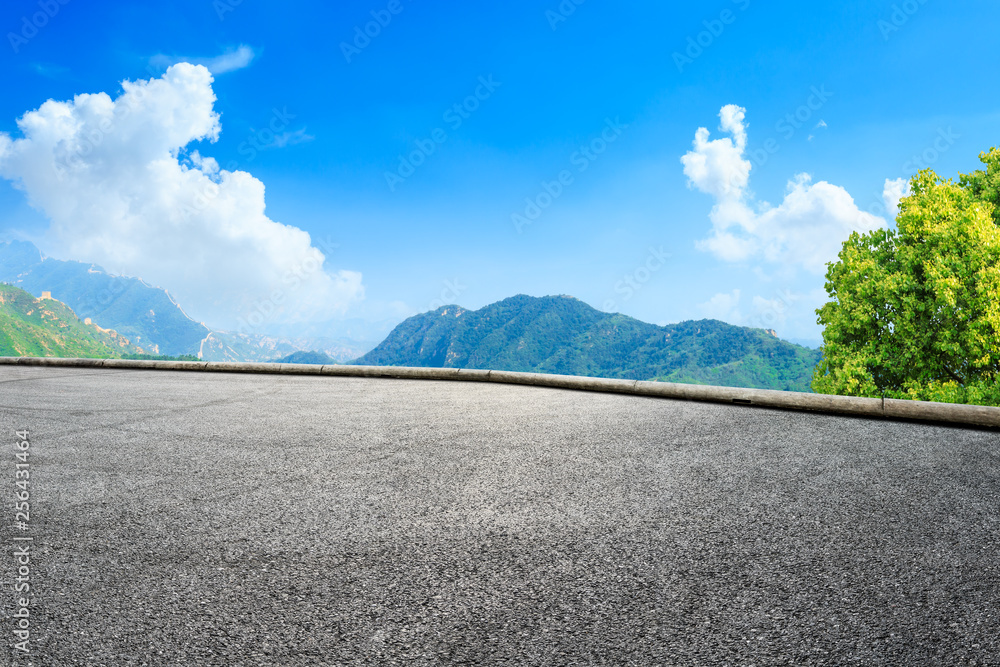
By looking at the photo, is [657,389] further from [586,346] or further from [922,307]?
[586,346]

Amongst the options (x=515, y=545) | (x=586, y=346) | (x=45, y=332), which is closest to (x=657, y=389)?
(x=515, y=545)

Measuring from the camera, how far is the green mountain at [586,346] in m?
76.3

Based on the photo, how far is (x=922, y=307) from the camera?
1705cm

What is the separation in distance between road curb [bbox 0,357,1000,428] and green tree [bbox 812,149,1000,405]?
11.5m

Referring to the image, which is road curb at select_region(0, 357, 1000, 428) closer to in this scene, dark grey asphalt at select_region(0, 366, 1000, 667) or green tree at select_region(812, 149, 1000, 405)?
dark grey asphalt at select_region(0, 366, 1000, 667)

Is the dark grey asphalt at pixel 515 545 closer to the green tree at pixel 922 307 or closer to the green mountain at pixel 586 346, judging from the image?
the green tree at pixel 922 307

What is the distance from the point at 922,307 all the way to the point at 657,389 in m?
15.1

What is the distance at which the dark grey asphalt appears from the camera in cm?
186

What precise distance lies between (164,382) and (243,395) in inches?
94.4

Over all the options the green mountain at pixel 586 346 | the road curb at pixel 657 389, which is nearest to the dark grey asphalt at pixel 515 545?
the road curb at pixel 657 389

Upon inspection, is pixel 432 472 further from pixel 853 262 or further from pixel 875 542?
pixel 853 262

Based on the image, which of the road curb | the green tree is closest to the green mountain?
the green tree

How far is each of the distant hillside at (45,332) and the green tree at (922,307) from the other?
309 feet

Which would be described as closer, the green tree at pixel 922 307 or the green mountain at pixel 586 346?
the green tree at pixel 922 307
